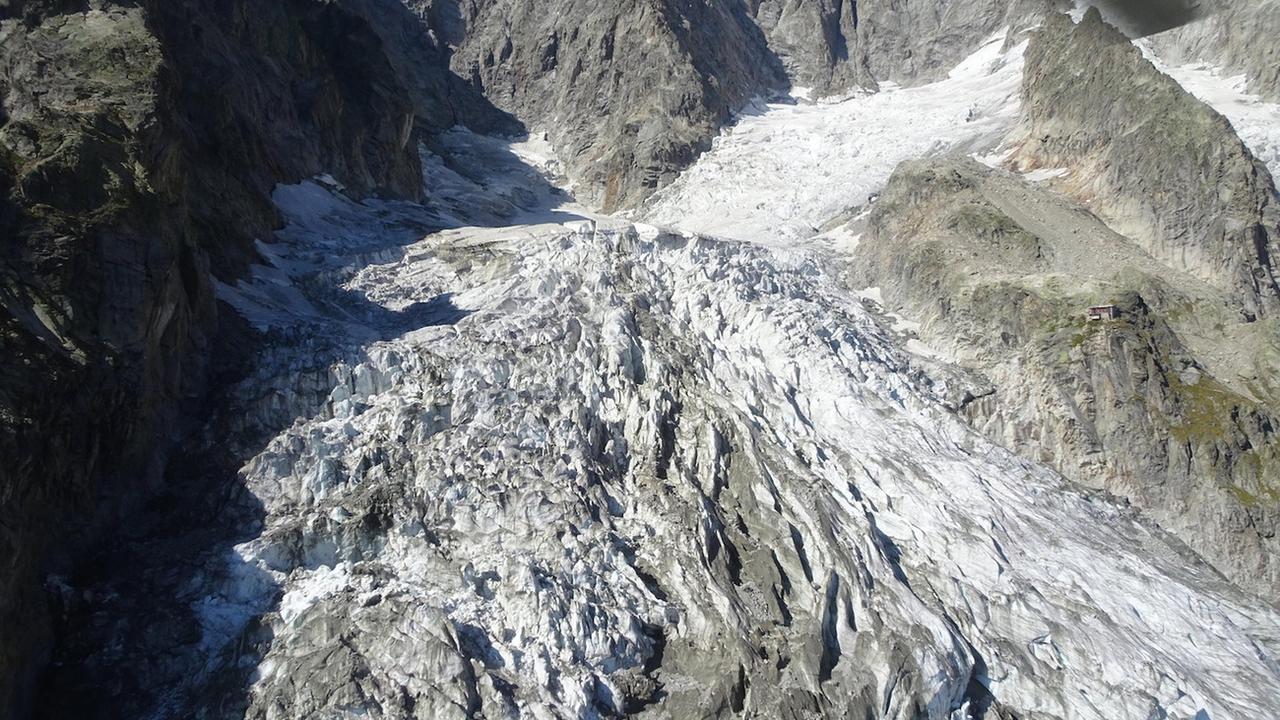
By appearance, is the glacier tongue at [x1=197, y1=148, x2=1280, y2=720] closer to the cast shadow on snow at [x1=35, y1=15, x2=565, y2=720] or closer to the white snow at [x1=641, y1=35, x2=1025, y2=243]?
the cast shadow on snow at [x1=35, y1=15, x2=565, y2=720]

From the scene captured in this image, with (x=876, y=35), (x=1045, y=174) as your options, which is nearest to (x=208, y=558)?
(x=1045, y=174)

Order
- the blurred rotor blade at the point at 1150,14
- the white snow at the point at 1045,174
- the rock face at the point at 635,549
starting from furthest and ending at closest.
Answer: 1. the blurred rotor blade at the point at 1150,14
2. the white snow at the point at 1045,174
3. the rock face at the point at 635,549

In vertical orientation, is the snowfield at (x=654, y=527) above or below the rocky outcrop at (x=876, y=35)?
below

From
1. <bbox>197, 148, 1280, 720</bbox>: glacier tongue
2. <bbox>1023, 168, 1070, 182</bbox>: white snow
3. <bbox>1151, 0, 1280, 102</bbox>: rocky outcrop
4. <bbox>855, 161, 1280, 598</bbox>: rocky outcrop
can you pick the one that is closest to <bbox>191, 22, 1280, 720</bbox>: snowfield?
<bbox>197, 148, 1280, 720</bbox>: glacier tongue

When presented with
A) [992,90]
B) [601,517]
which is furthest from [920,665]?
[992,90]

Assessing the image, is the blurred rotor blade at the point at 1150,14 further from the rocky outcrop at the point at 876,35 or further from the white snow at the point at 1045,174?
the white snow at the point at 1045,174

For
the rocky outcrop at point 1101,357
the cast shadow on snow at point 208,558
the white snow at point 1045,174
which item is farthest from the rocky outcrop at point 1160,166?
the cast shadow on snow at point 208,558
